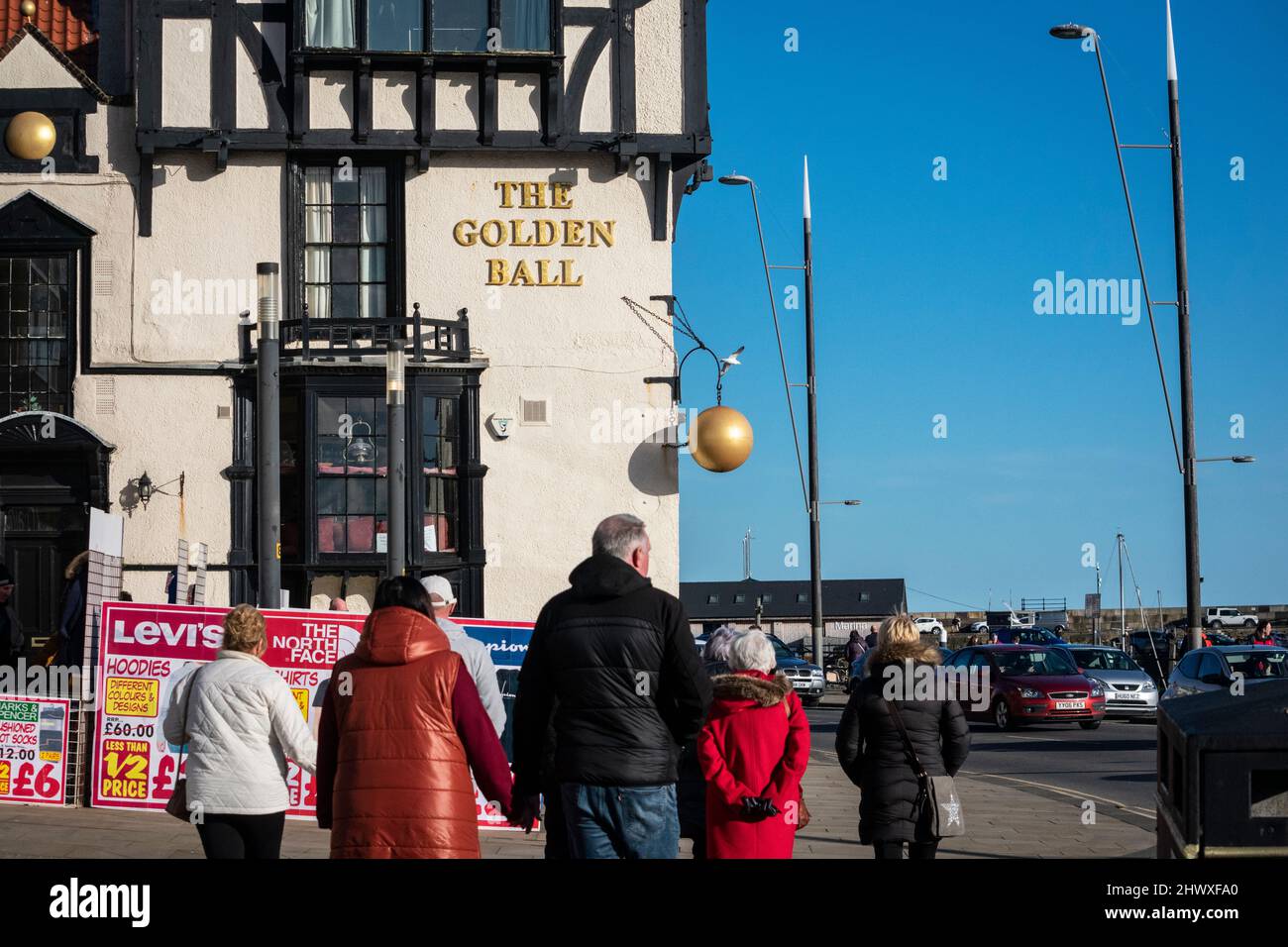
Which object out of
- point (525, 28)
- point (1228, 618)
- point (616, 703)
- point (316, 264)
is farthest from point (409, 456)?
point (1228, 618)

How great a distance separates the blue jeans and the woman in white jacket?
1567mm

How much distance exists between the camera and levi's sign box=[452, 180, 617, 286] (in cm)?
2180

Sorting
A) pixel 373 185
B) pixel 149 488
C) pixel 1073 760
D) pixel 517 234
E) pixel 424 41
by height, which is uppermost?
pixel 424 41

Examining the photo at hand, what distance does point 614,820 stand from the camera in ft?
20.5

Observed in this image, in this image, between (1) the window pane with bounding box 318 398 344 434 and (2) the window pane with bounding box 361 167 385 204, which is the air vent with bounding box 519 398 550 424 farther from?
(2) the window pane with bounding box 361 167 385 204

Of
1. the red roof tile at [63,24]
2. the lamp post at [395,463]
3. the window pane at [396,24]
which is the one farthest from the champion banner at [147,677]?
the red roof tile at [63,24]

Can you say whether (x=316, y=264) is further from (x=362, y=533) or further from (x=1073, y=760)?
(x=1073, y=760)

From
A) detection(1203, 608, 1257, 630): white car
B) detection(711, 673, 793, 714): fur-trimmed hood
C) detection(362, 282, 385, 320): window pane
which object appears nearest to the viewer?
detection(711, 673, 793, 714): fur-trimmed hood

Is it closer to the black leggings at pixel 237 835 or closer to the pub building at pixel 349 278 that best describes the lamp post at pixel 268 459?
the black leggings at pixel 237 835

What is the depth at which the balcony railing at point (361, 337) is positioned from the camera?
69.4 feet

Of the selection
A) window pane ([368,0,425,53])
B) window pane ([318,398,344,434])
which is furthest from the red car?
window pane ([368,0,425,53])

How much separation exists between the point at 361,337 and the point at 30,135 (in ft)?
16.1

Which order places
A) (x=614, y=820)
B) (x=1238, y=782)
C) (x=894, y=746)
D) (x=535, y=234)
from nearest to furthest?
1. (x=1238, y=782)
2. (x=614, y=820)
3. (x=894, y=746)
4. (x=535, y=234)

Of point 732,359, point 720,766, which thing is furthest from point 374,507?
point 720,766
